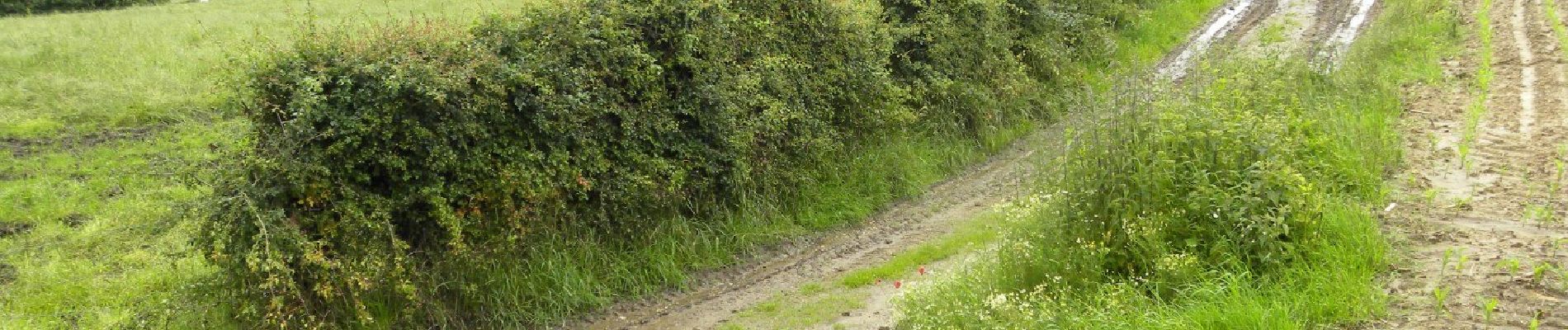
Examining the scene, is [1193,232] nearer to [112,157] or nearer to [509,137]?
[509,137]

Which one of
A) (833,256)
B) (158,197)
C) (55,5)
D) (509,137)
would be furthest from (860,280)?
(55,5)

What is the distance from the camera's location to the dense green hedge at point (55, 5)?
30.1m

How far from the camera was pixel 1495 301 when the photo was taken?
5.93 m

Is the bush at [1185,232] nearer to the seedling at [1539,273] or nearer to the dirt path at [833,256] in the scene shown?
the seedling at [1539,273]

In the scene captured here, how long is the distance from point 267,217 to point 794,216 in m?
5.46

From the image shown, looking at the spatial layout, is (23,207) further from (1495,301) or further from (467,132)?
(1495,301)

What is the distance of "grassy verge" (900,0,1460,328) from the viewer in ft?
20.8

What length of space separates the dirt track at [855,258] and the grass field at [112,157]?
118 inches

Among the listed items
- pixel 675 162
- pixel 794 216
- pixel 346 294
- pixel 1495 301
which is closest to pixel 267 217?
pixel 346 294

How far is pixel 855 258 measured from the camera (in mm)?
10625

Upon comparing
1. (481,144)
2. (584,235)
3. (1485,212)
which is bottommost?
(584,235)

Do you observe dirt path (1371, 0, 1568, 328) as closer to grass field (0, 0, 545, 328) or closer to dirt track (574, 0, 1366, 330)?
dirt track (574, 0, 1366, 330)

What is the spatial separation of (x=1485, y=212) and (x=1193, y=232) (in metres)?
2.29

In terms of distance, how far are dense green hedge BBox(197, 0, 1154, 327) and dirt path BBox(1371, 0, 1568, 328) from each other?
18.6ft
